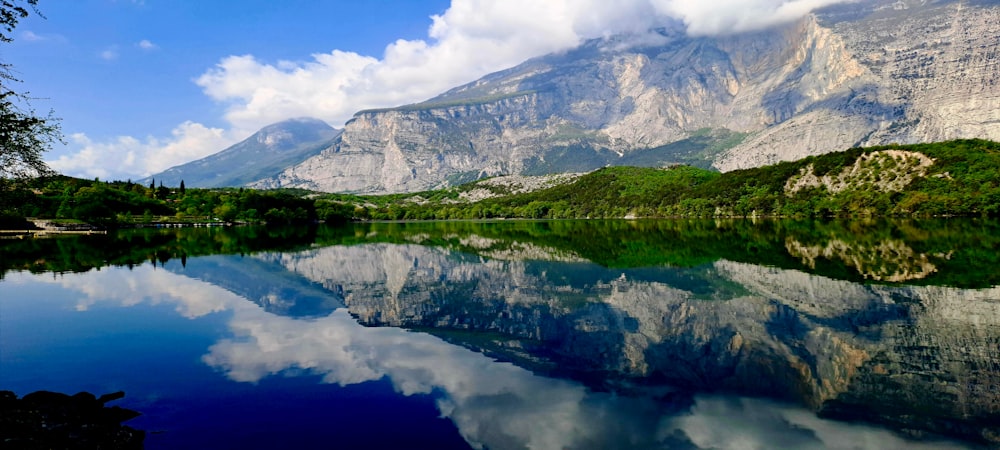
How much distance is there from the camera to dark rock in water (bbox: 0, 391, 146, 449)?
10.2 m

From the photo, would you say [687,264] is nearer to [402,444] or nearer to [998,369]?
[998,369]

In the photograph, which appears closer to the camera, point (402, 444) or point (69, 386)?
point (402, 444)

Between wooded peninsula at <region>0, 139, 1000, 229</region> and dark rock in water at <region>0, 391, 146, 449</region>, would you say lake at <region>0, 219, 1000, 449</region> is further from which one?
wooded peninsula at <region>0, 139, 1000, 229</region>

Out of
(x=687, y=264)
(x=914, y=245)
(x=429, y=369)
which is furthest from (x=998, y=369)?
(x=914, y=245)

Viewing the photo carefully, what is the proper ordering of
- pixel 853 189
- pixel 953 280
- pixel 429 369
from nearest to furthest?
1. pixel 429 369
2. pixel 953 280
3. pixel 853 189

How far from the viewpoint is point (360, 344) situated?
772 inches

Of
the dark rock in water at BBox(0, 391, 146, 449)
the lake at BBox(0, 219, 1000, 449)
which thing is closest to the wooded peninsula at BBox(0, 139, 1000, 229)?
the lake at BBox(0, 219, 1000, 449)

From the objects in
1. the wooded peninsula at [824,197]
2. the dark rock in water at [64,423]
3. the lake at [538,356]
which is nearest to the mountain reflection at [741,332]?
the lake at [538,356]

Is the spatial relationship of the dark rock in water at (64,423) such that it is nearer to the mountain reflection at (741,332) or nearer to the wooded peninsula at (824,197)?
the mountain reflection at (741,332)

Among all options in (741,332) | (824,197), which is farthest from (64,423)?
(824,197)

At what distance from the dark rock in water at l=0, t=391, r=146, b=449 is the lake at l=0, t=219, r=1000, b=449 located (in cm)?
56

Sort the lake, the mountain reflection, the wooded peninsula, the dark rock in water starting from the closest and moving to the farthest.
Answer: the dark rock in water < the lake < the mountain reflection < the wooded peninsula

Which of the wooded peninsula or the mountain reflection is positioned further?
the wooded peninsula

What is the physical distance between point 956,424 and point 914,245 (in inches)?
1981
